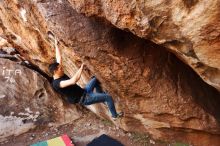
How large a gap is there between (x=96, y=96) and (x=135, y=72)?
103cm

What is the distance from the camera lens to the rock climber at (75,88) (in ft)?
23.6

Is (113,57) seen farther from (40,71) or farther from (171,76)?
(40,71)

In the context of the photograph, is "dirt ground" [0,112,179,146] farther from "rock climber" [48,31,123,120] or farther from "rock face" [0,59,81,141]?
"rock climber" [48,31,123,120]

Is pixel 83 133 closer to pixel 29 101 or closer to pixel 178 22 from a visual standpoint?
pixel 29 101

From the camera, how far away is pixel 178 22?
513 cm

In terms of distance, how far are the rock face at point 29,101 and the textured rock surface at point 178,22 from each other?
16.4ft

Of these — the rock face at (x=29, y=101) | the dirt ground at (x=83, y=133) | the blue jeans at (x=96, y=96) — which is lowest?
the dirt ground at (x=83, y=133)

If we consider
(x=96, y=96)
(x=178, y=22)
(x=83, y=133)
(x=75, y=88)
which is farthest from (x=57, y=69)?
(x=83, y=133)

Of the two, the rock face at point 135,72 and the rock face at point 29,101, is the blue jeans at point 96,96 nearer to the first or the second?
the rock face at point 135,72

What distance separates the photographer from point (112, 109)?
8258mm

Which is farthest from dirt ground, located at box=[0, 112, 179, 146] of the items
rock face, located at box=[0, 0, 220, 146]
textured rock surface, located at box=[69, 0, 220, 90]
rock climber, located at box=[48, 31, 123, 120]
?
textured rock surface, located at box=[69, 0, 220, 90]

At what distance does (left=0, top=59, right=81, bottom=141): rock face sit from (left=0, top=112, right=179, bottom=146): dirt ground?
0.73 feet

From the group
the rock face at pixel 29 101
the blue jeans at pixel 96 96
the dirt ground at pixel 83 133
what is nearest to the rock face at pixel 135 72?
the blue jeans at pixel 96 96

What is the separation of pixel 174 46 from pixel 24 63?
642cm
